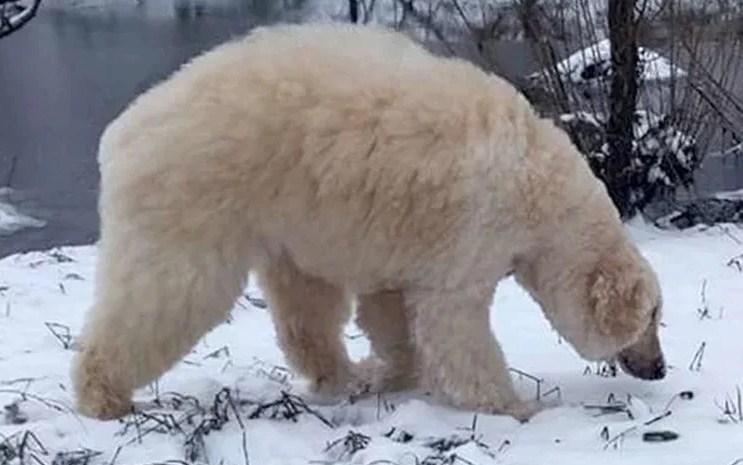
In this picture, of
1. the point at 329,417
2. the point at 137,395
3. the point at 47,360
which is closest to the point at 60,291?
the point at 47,360

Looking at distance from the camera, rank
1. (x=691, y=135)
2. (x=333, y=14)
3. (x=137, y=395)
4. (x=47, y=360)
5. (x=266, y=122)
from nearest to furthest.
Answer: (x=266, y=122), (x=137, y=395), (x=47, y=360), (x=691, y=135), (x=333, y=14)

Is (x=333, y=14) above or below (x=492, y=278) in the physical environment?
below

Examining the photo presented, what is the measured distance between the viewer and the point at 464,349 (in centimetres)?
556

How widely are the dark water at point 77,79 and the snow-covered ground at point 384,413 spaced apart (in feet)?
18.0

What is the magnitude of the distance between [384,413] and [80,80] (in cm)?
1604

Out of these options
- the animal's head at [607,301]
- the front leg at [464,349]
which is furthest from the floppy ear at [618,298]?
the front leg at [464,349]

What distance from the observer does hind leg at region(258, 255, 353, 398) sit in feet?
19.7

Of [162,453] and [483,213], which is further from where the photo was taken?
[483,213]

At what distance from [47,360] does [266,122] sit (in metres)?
1.69

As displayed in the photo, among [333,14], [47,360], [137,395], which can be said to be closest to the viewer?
[137,395]

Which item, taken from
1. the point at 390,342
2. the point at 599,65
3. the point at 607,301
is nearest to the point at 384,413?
the point at 390,342

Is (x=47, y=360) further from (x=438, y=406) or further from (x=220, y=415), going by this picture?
(x=438, y=406)

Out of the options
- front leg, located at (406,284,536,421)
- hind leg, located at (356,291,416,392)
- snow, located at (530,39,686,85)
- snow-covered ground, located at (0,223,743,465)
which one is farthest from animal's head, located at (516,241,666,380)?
snow, located at (530,39,686,85)

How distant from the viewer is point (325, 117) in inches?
213
